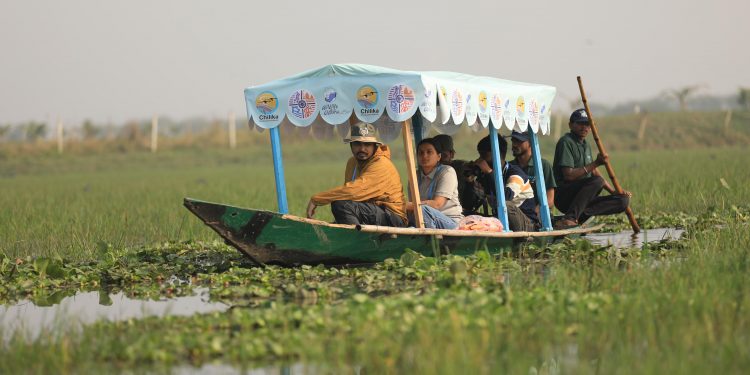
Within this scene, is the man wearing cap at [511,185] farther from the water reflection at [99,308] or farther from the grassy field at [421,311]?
the water reflection at [99,308]

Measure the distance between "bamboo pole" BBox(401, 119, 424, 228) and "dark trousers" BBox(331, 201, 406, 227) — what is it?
1.00ft

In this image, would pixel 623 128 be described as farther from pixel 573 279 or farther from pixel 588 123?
pixel 573 279

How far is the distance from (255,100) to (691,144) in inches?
1278

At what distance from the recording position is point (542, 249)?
28.5ft

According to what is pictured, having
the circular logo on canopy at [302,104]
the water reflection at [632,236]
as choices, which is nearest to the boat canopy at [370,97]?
the circular logo on canopy at [302,104]

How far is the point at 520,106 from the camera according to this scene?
30.3 feet

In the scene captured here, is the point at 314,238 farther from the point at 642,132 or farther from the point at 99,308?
the point at 642,132

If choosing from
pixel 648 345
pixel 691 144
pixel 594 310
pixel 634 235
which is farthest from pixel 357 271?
pixel 691 144

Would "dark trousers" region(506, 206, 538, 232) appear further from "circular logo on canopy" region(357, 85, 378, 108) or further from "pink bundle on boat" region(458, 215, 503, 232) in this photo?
"circular logo on canopy" region(357, 85, 378, 108)

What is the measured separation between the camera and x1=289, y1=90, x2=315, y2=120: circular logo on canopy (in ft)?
26.8

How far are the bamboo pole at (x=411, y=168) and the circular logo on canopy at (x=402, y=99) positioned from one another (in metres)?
0.31

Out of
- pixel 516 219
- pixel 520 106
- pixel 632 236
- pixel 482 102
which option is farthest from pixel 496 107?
pixel 632 236

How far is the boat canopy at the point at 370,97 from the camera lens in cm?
781

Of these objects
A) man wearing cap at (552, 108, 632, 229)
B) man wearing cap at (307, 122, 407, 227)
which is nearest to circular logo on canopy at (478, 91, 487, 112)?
man wearing cap at (307, 122, 407, 227)
